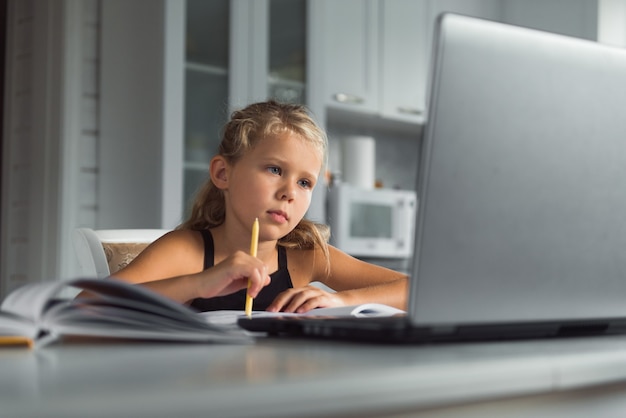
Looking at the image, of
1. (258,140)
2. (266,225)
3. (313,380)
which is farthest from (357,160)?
(313,380)

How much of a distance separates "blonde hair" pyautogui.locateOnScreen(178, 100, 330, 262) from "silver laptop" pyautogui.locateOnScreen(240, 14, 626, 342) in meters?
1.00

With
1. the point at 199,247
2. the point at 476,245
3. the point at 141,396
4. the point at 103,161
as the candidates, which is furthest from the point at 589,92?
the point at 103,161

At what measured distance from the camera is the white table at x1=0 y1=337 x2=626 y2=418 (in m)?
0.37

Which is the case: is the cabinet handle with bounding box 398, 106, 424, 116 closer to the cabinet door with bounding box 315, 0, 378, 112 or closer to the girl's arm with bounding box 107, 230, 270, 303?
the cabinet door with bounding box 315, 0, 378, 112

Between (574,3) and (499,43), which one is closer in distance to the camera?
(499,43)

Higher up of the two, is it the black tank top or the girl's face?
the girl's face

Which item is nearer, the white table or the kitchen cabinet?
the white table

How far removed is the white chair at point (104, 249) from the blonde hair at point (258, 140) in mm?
136

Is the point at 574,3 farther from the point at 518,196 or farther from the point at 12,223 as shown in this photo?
the point at 518,196

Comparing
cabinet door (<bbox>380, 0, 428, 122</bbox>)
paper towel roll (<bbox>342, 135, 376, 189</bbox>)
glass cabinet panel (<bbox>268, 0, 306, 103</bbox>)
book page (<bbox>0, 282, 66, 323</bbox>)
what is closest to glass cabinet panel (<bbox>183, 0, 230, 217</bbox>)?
glass cabinet panel (<bbox>268, 0, 306, 103</bbox>)

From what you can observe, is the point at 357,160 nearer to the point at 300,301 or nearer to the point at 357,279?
the point at 357,279

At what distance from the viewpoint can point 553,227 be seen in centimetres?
67

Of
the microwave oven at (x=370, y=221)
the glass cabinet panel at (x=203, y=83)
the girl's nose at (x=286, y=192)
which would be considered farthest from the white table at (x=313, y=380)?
the microwave oven at (x=370, y=221)

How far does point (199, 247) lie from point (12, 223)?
2.15 meters
